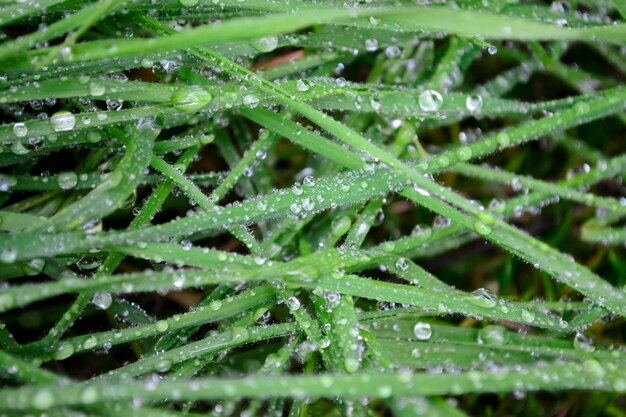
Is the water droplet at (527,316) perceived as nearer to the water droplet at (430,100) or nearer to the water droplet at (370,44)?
the water droplet at (430,100)

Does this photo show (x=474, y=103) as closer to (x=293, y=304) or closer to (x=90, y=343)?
(x=293, y=304)

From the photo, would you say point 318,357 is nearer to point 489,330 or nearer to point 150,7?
point 489,330

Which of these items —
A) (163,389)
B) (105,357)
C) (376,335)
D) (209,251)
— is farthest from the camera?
(105,357)

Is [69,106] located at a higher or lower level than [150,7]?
lower

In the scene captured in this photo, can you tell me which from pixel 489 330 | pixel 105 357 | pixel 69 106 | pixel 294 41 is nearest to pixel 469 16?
pixel 294 41

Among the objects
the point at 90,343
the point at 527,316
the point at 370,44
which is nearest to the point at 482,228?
the point at 527,316

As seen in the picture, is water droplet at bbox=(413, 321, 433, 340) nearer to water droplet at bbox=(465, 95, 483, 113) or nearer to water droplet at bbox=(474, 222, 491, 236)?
water droplet at bbox=(474, 222, 491, 236)

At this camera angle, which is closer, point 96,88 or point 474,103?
point 96,88
